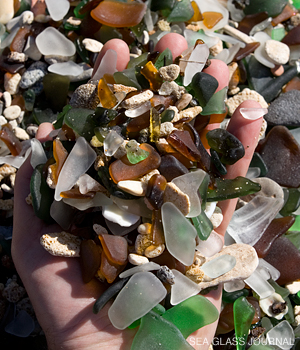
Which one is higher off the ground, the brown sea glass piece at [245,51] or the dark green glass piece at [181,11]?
the dark green glass piece at [181,11]

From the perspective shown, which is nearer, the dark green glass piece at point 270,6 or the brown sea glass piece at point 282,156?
the brown sea glass piece at point 282,156

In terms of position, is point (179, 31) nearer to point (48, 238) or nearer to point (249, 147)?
point (249, 147)

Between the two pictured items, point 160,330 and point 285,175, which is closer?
point 160,330

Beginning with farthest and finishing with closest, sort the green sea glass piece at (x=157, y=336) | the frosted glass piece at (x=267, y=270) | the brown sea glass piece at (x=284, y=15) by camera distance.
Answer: the brown sea glass piece at (x=284, y=15) → the frosted glass piece at (x=267, y=270) → the green sea glass piece at (x=157, y=336)

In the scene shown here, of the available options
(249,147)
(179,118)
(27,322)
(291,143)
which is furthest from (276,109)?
(27,322)

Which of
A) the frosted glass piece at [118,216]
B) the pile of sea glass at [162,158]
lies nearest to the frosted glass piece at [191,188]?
the pile of sea glass at [162,158]

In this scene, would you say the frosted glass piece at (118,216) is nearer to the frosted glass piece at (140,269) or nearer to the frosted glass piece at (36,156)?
the frosted glass piece at (140,269)

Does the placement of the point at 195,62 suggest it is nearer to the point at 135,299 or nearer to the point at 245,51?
the point at 245,51
